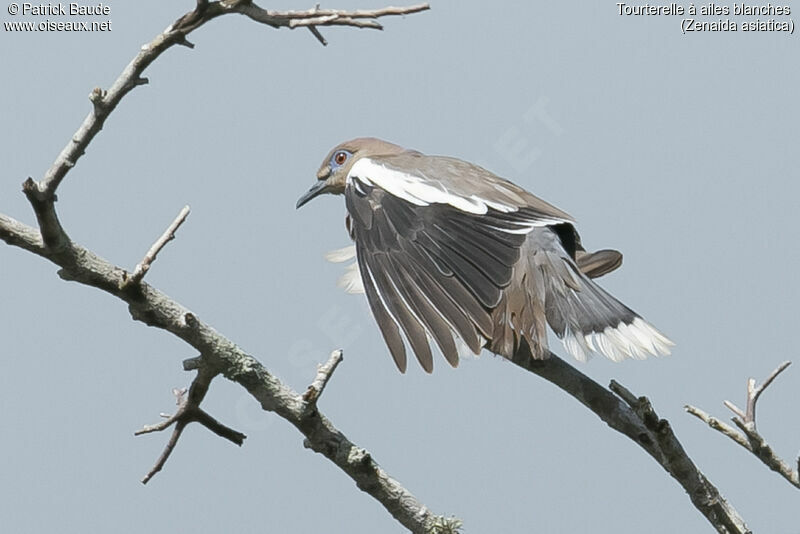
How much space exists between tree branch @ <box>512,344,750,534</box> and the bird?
0.62 feet

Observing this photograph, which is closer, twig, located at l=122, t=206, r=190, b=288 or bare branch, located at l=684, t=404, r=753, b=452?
twig, located at l=122, t=206, r=190, b=288

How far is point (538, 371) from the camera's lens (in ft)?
13.6

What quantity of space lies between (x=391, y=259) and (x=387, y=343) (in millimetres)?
573

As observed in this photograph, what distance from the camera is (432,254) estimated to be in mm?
4473

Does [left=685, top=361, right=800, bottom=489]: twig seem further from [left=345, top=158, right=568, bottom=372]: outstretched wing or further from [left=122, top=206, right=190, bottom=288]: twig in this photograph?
[left=122, top=206, right=190, bottom=288]: twig

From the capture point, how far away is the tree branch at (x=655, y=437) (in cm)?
371

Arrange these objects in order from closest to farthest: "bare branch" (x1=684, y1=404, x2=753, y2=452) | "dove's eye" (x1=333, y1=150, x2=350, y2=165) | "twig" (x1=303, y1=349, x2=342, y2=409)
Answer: "twig" (x1=303, y1=349, x2=342, y2=409), "bare branch" (x1=684, y1=404, x2=753, y2=452), "dove's eye" (x1=333, y1=150, x2=350, y2=165)

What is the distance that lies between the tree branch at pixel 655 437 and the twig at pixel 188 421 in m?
1.35

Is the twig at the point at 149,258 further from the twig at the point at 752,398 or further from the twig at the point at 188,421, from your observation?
the twig at the point at 752,398

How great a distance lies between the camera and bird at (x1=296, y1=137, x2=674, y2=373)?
4.13 meters

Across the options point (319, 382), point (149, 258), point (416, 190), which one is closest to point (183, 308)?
point (149, 258)

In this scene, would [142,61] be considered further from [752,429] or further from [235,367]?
[752,429]

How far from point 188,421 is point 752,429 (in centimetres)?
220

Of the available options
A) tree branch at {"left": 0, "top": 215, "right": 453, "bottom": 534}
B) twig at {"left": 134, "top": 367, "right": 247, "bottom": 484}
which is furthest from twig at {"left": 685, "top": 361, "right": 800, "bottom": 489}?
twig at {"left": 134, "top": 367, "right": 247, "bottom": 484}
